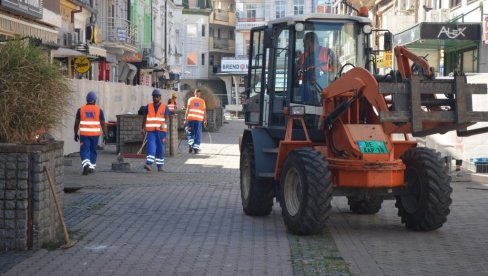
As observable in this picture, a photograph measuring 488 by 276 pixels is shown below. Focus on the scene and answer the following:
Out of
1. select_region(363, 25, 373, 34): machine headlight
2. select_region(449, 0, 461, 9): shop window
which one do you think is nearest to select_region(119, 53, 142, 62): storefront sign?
select_region(449, 0, 461, 9): shop window

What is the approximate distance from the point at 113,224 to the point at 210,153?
15.3m

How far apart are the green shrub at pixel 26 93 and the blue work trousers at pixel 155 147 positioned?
9544 mm

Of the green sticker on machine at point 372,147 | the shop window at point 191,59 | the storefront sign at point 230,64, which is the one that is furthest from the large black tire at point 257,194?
the shop window at point 191,59

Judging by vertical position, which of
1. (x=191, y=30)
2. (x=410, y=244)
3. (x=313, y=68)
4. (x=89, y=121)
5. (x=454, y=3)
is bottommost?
(x=410, y=244)

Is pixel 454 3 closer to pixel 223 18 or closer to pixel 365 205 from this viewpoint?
pixel 365 205

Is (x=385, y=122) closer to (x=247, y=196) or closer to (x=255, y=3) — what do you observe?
(x=247, y=196)

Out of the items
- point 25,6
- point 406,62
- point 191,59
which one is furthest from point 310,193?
point 191,59

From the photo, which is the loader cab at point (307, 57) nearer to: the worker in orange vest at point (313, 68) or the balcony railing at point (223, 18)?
the worker in orange vest at point (313, 68)

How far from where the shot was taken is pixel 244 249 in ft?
32.2

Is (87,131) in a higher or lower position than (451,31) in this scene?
lower

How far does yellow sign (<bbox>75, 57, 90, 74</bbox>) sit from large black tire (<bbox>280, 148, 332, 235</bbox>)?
21.8 meters

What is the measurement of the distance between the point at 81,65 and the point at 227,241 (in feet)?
74.0

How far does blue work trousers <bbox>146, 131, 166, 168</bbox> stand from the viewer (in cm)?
1941

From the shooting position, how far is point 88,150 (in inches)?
726
